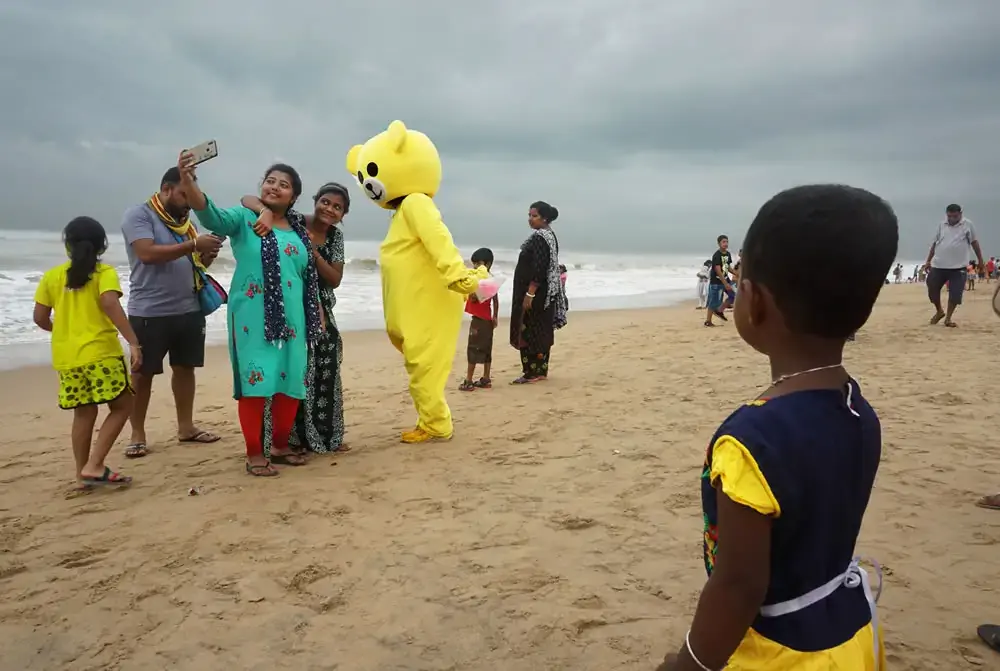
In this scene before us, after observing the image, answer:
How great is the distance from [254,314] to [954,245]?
959cm

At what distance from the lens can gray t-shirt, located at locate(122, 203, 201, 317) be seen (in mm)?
4262

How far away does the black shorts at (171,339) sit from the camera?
4.38m

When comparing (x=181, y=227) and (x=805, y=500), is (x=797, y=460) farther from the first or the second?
(x=181, y=227)

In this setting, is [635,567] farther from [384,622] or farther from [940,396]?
[940,396]

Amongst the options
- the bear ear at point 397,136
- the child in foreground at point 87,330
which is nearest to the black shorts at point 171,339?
the child in foreground at point 87,330

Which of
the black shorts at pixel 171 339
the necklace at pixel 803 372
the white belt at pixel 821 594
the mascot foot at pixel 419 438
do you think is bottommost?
the mascot foot at pixel 419 438

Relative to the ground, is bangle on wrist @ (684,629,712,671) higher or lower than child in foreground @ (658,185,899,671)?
lower

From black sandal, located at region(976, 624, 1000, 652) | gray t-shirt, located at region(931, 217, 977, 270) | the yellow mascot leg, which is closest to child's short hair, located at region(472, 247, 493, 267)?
the yellow mascot leg

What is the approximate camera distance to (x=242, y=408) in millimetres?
4020

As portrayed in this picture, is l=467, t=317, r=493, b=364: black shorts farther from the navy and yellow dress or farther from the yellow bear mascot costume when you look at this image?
the navy and yellow dress

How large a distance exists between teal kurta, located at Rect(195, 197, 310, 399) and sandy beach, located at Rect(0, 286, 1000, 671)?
60 cm

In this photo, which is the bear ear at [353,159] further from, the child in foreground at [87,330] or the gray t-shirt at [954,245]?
the gray t-shirt at [954,245]

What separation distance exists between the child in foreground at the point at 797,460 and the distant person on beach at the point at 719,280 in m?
11.1

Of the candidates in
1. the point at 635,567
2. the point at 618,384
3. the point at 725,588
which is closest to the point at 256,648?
the point at 635,567
